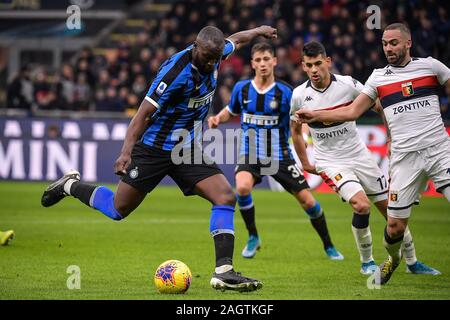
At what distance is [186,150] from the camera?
7.97 metres

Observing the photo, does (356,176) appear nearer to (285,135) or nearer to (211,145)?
(285,135)

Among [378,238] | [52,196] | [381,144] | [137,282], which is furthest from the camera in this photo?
[381,144]

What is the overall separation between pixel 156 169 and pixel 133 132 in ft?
1.98

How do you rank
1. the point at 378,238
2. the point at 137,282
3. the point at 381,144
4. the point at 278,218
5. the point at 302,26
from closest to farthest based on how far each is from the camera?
the point at 137,282
the point at 378,238
the point at 278,218
the point at 381,144
the point at 302,26

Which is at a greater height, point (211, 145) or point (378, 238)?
point (211, 145)

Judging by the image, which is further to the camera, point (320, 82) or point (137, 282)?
point (320, 82)

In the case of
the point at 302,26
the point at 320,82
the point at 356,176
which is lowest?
the point at 356,176

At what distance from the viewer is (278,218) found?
579 inches

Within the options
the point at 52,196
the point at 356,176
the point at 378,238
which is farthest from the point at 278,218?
the point at 52,196

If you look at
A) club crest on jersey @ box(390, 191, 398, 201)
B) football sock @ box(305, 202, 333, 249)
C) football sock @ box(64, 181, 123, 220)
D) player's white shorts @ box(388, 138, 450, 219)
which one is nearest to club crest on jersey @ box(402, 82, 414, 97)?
player's white shorts @ box(388, 138, 450, 219)

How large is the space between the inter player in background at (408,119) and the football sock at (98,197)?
205 cm

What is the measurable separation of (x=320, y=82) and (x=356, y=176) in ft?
3.64

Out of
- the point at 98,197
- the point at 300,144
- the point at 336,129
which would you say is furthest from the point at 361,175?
the point at 98,197

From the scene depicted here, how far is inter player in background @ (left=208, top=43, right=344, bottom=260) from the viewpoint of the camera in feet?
35.6
